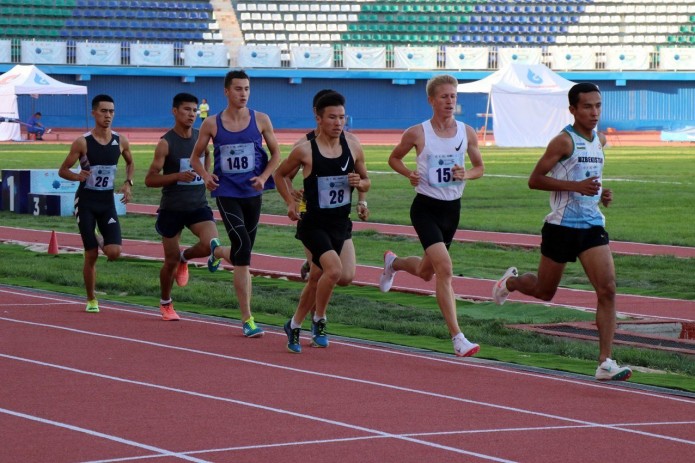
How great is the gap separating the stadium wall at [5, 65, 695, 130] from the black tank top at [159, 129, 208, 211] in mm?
46281

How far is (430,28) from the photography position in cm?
6338

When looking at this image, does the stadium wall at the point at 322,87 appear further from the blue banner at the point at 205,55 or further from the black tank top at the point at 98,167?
the black tank top at the point at 98,167

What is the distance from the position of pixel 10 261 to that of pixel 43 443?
9.72 meters

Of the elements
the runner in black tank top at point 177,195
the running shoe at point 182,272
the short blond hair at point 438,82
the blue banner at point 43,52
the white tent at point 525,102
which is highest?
the blue banner at point 43,52

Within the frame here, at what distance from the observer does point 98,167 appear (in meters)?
11.6

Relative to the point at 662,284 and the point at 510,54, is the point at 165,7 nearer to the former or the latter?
the point at 510,54

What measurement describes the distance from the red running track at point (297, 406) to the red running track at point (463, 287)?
10.3 ft

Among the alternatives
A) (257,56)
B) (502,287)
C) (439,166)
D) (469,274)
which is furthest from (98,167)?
(257,56)

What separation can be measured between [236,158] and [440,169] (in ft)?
5.16

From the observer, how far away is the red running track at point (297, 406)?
6207 millimetres

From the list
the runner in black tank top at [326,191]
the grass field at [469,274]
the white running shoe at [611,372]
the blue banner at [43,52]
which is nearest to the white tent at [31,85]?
the blue banner at [43,52]

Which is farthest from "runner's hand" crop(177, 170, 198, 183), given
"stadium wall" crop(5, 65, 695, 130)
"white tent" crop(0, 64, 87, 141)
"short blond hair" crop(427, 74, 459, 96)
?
"stadium wall" crop(5, 65, 695, 130)

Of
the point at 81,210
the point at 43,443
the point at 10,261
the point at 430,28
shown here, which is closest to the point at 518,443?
the point at 43,443

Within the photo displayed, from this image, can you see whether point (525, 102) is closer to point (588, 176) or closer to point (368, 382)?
point (588, 176)
